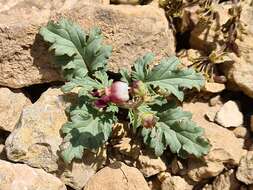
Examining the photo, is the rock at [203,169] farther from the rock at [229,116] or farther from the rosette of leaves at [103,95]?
the rock at [229,116]

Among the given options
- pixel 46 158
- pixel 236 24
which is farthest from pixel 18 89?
pixel 236 24

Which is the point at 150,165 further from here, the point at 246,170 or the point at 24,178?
the point at 24,178

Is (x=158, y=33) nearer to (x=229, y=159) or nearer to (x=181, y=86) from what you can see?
(x=181, y=86)

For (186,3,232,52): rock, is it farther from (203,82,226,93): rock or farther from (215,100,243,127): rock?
(215,100,243,127): rock

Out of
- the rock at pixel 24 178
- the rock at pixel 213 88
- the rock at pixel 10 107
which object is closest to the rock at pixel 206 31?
the rock at pixel 213 88

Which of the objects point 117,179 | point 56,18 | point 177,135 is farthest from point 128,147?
point 56,18

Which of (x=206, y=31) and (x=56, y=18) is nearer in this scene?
(x=56, y=18)
